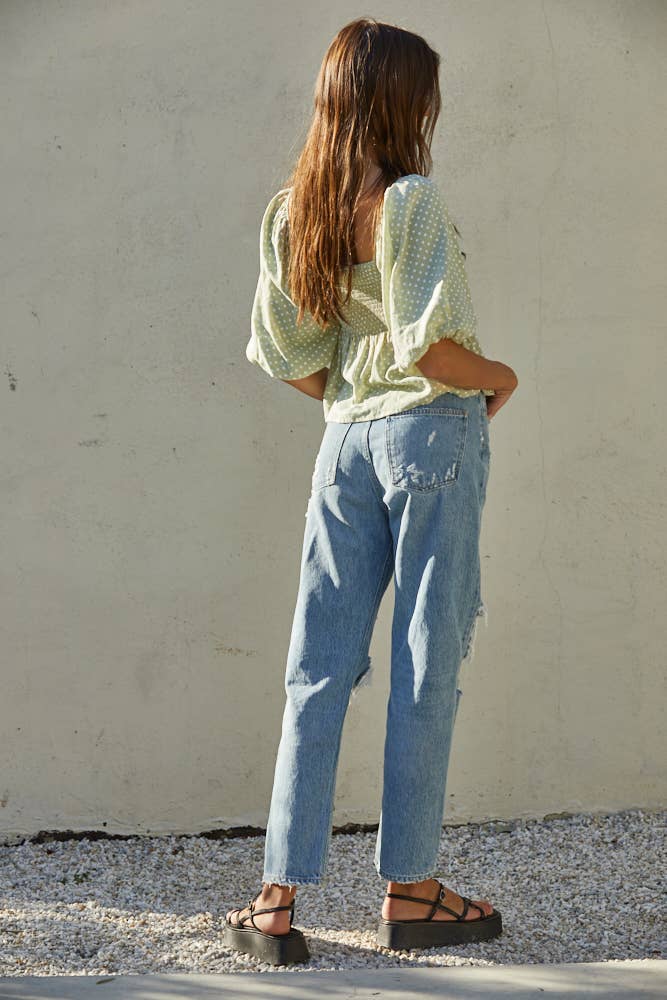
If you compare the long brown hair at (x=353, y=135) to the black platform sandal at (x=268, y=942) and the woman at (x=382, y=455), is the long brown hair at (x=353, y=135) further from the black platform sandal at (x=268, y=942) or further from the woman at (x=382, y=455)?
the black platform sandal at (x=268, y=942)

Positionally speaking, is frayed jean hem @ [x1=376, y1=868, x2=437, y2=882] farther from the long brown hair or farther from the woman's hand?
the long brown hair

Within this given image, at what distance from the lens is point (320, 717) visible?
2346 millimetres

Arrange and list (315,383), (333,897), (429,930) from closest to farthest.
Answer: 1. (429,930)
2. (315,383)
3. (333,897)

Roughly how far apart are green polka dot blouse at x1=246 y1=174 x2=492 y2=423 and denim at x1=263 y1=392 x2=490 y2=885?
73 mm

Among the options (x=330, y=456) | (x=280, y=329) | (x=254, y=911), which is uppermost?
(x=280, y=329)

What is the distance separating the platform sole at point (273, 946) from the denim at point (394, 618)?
4.5 inches

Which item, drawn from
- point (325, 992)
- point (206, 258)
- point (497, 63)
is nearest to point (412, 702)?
point (325, 992)

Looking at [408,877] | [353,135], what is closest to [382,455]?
[353,135]

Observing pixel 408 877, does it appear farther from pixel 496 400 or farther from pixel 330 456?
pixel 496 400

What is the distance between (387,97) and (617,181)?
1.14 meters

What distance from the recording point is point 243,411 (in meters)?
3.11

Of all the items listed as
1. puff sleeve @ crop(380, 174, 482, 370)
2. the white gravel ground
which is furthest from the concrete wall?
puff sleeve @ crop(380, 174, 482, 370)

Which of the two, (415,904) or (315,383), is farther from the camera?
(315,383)

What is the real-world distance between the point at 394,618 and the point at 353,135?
38.0 inches
